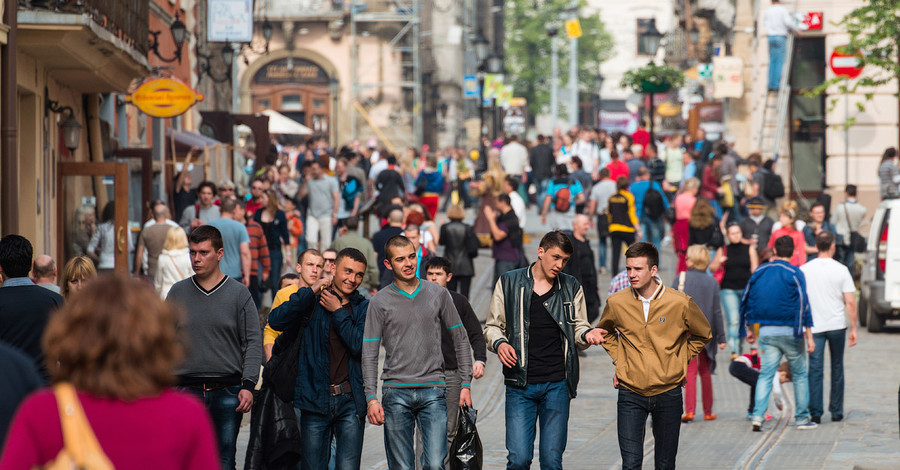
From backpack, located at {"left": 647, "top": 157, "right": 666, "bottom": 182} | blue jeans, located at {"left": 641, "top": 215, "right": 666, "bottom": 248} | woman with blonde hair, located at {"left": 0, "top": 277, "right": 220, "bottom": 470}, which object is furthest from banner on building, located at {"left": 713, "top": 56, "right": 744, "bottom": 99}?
woman with blonde hair, located at {"left": 0, "top": 277, "right": 220, "bottom": 470}

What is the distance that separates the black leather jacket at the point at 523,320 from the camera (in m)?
8.02

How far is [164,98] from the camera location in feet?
61.8

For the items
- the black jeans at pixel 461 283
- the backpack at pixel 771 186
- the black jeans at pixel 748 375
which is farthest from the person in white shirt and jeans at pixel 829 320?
the backpack at pixel 771 186

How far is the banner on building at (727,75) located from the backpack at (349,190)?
521 inches

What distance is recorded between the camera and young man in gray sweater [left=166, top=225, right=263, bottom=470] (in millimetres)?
7457

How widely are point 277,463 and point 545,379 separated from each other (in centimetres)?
155

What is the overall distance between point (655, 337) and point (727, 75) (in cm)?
2644

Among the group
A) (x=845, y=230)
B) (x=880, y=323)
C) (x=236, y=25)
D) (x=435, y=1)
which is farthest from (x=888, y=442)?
(x=435, y=1)

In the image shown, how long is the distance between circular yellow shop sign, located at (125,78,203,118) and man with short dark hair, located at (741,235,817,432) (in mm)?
9357

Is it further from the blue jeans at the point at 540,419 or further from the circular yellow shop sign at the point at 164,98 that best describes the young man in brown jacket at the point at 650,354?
the circular yellow shop sign at the point at 164,98

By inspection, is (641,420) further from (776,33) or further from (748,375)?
(776,33)

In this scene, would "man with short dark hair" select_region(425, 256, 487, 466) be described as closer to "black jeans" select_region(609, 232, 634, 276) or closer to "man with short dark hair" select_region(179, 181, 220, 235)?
"man with short dark hair" select_region(179, 181, 220, 235)

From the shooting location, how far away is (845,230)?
2144 cm

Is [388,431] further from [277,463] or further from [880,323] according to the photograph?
[880,323]
